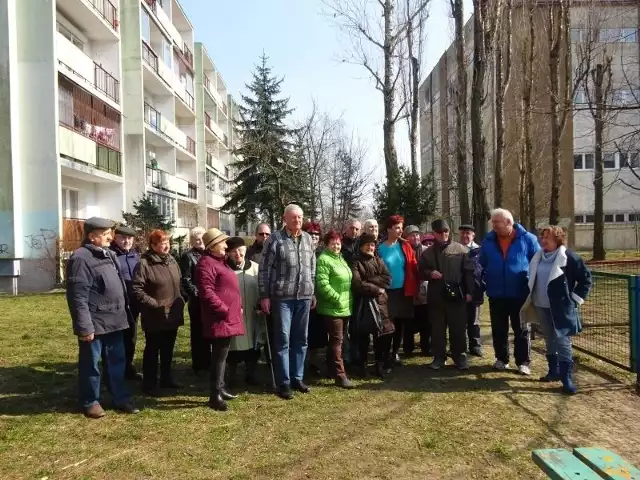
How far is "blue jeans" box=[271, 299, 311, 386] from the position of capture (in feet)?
18.3

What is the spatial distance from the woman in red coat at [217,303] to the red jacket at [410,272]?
2253 millimetres

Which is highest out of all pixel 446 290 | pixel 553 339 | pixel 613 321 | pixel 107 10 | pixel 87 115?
pixel 107 10

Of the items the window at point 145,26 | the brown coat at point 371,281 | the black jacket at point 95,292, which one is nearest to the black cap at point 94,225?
the black jacket at point 95,292

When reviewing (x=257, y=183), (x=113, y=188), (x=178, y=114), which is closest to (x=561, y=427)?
(x=113, y=188)

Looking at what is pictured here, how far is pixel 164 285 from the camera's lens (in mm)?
5617

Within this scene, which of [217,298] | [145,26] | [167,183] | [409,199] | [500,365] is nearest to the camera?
[217,298]

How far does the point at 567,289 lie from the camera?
565cm

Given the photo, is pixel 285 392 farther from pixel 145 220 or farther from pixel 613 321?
pixel 145 220

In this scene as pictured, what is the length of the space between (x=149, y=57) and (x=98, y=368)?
25.1 metres

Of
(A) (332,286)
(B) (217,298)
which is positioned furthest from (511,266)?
(B) (217,298)

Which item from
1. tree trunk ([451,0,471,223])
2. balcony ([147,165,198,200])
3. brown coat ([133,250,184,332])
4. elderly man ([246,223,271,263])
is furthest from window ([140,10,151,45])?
brown coat ([133,250,184,332])

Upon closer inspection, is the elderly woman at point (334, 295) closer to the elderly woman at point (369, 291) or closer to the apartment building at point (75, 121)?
the elderly woman at point (369, 291)

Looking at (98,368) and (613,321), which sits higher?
(98,368)

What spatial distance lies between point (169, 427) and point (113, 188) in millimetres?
19639
